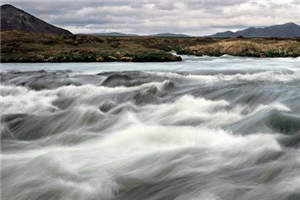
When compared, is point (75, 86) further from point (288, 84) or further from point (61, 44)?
point (61, 44)

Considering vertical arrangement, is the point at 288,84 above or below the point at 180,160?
above

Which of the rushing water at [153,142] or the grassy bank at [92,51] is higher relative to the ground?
the grassy bank at [92,51]

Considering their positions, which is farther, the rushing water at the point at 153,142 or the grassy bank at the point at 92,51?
the grassy bank at the point at 92,51

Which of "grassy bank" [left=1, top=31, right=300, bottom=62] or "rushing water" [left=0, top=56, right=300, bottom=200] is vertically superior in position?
"grassy bank" [left=1, top=31, right=300, bottom=62]

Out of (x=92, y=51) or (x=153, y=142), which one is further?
(x=92, y=51)

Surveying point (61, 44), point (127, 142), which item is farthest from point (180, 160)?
point (61, 44)

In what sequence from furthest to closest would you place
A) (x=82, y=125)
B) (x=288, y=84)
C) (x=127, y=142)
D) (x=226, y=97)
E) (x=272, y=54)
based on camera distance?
(x=272, y=54) < (x=288, y=84) < (x=226, y=97) < (x=82, y=125) < (x=127, y=142)

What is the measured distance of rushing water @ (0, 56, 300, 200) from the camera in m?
6.29

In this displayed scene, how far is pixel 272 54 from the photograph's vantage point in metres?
39.5

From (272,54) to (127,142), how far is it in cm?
3371

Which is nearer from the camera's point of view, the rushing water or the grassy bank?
the rushing water

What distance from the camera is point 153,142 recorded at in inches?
350

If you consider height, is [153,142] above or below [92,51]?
below

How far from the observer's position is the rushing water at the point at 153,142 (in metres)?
6.29
